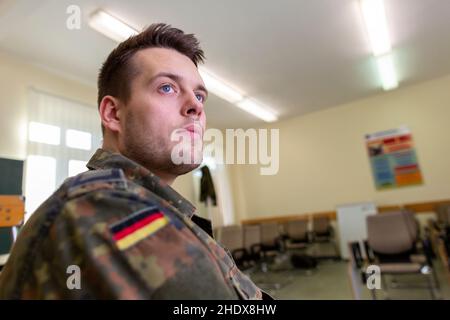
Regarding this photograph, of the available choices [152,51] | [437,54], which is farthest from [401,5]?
[152,51]

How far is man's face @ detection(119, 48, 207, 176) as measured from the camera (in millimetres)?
711

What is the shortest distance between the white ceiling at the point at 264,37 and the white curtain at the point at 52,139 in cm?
54

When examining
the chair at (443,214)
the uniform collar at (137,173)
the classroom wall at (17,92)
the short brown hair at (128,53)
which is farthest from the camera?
the chair at (443,214)

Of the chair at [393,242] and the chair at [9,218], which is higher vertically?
the chair at [9,218]

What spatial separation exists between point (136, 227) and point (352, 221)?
19.6 ft

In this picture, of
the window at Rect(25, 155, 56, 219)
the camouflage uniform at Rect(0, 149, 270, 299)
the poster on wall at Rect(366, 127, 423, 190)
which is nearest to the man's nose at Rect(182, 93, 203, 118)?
the camouflage uniform at Rect(0, 149, 270, 299)

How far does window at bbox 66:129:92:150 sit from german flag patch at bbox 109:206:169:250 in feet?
11.7

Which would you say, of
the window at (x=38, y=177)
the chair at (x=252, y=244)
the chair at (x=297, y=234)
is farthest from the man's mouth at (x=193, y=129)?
the chair at (x=297, y=234)

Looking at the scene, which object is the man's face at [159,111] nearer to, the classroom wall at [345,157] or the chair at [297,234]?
the chair at [297,234]

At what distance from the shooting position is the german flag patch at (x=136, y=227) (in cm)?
37

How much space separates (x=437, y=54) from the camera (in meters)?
4.48

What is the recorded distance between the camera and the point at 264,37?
11.7ft

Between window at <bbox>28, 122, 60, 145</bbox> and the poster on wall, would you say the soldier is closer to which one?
window at <bbox>28, 122, 60, 145</bbox>
